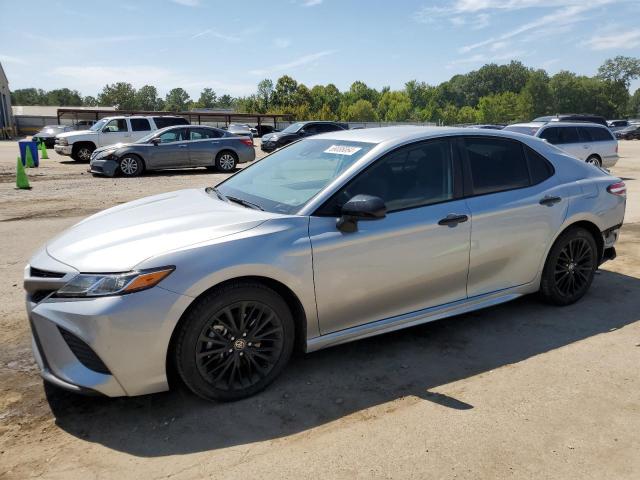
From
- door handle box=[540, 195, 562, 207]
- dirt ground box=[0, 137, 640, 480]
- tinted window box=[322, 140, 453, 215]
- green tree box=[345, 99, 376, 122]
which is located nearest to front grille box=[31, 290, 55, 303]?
dirt ground box=[0, 137, 640, 480]

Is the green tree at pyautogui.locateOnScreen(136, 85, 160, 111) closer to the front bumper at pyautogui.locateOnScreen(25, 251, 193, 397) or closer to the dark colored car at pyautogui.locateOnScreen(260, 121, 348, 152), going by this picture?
the dark colored car at pyautogui.locateOnScreen(260, 121, 348, 152)

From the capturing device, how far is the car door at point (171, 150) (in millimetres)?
15859

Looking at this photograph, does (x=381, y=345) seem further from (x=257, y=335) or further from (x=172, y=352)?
(x=172, y=352)

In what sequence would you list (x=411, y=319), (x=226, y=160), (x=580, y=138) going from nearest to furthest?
1. (x=411, y=319)
2. (x=580, y=138)
3. (x=226, y=160)

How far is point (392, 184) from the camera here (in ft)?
12.0

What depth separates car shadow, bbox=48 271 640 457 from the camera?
2840 mm

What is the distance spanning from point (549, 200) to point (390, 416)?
243cm

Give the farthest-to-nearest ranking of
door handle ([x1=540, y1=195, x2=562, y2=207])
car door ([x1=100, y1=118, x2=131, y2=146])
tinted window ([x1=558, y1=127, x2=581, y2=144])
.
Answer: car door ([x1=100, y1=118, x2=131, y2=146]) → tinted window ([x1=558, y1=127, x2=581, y2=144]) → door handle ([x1=540, y1=195, x2=562, y2=207])

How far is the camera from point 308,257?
10.5 ft

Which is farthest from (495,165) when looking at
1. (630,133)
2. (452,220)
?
(630,133)

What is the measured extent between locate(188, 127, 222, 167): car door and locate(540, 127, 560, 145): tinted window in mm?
9940

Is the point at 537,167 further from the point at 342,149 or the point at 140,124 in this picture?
the point at 140,124

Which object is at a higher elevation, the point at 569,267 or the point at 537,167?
the point at 537,167

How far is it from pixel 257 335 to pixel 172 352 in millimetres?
505
